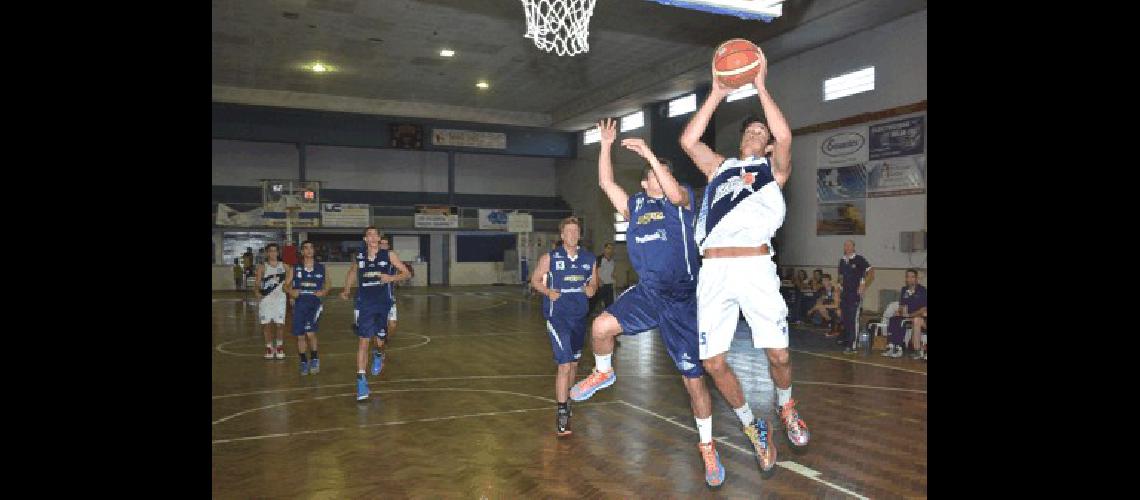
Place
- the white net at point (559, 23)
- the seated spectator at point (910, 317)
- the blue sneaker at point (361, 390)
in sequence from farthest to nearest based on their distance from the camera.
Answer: the seated spectator at point (910, 317) → the white net at point (559, 23) → the blue sneaker at point (361, 390)

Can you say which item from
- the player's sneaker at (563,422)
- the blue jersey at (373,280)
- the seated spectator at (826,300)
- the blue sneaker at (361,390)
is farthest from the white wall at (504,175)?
the player's sneaker at (563,422)

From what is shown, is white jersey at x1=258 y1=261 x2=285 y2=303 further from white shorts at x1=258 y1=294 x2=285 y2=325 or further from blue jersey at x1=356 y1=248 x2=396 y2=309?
blue jersey at x1=356 y1=248 x2=396 y2=309

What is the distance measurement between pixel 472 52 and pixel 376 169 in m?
11.7

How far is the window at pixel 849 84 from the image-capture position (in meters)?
14.3

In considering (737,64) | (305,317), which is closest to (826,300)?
(305,317)

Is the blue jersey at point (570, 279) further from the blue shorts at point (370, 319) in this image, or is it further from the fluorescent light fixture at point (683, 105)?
the fluorescent light fixture at point (683, 105)

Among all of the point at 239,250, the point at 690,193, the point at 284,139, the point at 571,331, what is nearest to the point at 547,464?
the point at 571,331

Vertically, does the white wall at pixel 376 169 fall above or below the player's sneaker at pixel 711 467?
above

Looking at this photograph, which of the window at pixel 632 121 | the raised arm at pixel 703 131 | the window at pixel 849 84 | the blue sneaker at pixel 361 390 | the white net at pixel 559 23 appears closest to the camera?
the raised arm at pixel 703 131

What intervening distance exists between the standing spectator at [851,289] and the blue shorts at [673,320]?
702 cm

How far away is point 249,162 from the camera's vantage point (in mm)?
26484

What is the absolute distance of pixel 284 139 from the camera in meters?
23.8

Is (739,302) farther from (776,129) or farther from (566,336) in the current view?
(566,336)
